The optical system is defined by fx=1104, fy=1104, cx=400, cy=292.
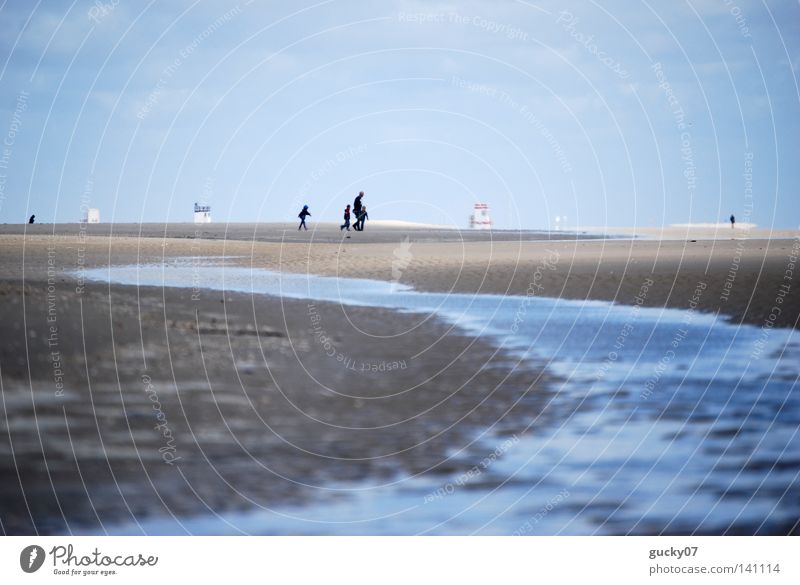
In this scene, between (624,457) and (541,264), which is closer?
→ (624,457)

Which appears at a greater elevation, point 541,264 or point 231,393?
point 541,264

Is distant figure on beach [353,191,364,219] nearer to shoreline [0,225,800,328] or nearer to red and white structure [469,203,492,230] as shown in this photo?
shoreline [0,225,800,328]

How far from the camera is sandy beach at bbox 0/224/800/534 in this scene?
9703 millimetres

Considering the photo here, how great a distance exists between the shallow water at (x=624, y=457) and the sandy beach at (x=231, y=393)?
17.9 inches

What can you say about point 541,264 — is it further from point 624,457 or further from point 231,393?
point 624,457

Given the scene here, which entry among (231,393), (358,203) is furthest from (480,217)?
(231,393)

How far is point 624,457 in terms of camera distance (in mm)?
11109

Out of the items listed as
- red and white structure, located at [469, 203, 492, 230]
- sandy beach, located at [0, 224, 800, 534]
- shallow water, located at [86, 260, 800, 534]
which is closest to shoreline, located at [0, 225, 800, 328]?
sandy beach, located at [0, 224, 800, 534]

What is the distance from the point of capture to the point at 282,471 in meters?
10.3

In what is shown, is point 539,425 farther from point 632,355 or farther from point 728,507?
point 632,355

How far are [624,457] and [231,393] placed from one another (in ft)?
17.7

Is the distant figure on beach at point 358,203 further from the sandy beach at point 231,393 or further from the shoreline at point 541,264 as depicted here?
the sandy beach at point 231,393

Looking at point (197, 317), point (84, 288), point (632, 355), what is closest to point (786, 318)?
point (632, 355)

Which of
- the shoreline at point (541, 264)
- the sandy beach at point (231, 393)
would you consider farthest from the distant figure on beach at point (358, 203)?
the sandy beach at point (231, 393)
